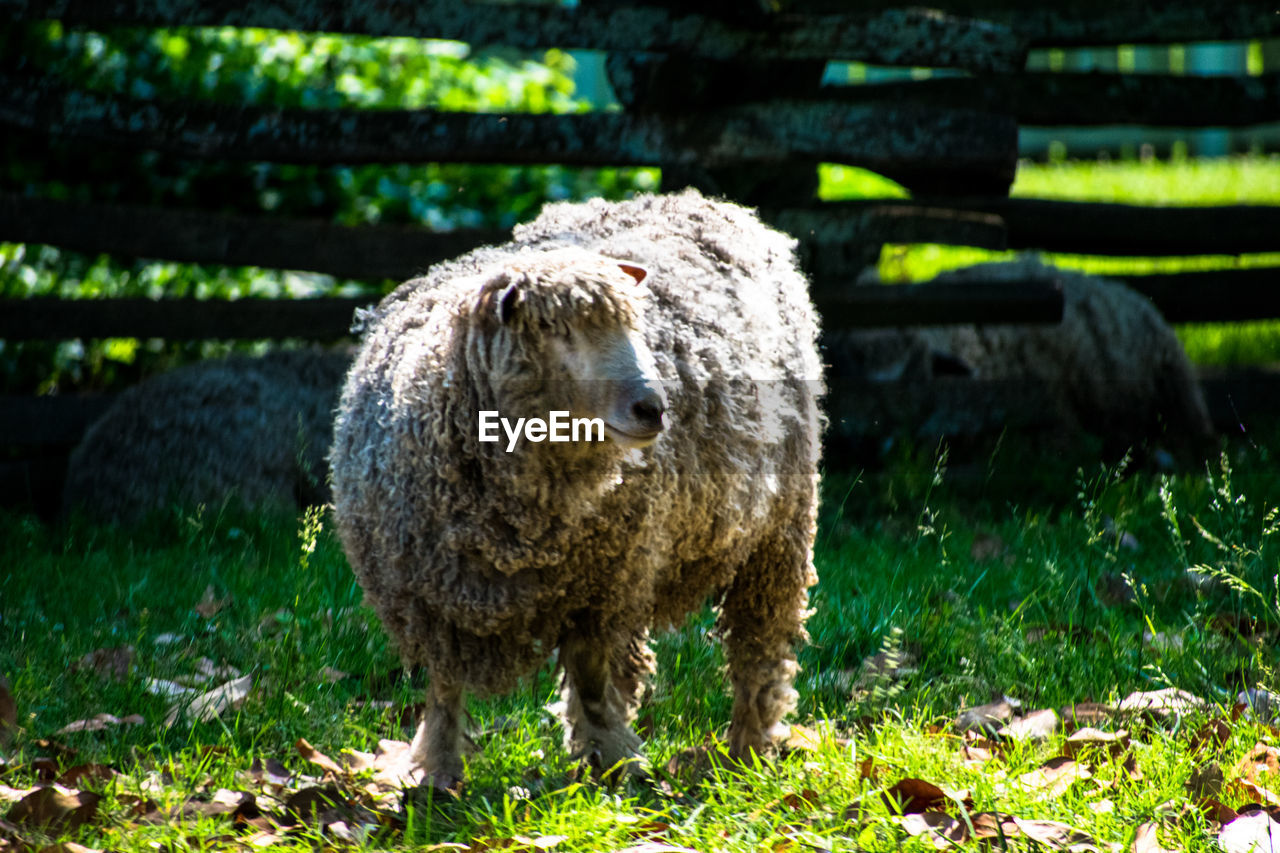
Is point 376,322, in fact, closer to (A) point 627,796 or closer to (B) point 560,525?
(B) point 560,525

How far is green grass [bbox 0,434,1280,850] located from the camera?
292 cm

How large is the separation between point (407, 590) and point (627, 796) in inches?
27.8

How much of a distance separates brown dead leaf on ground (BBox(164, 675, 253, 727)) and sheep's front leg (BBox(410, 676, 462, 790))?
549 mm

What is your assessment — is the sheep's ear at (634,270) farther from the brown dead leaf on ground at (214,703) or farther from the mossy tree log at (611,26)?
the mossy tree log at (611,26)

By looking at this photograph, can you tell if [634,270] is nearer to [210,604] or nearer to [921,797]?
[921,797]

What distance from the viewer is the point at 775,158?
5465 millimetres

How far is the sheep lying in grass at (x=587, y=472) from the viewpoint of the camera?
2.95m

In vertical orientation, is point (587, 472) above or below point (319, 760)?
above

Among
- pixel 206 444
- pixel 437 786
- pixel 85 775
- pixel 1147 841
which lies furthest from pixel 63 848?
pixel 206 444

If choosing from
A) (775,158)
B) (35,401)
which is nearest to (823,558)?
(775,158)

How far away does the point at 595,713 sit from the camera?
10.7 ft

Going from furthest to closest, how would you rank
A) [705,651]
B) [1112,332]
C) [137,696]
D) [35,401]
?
[1112,332]
[35,401]
[705,651]
[137,696]

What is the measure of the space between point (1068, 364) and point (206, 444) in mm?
4276

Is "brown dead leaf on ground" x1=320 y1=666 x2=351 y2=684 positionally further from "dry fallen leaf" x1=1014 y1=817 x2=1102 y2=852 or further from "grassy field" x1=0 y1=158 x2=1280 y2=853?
"dry fallen leaf" x1=1014 y1=817 x2=1102 y2=852
